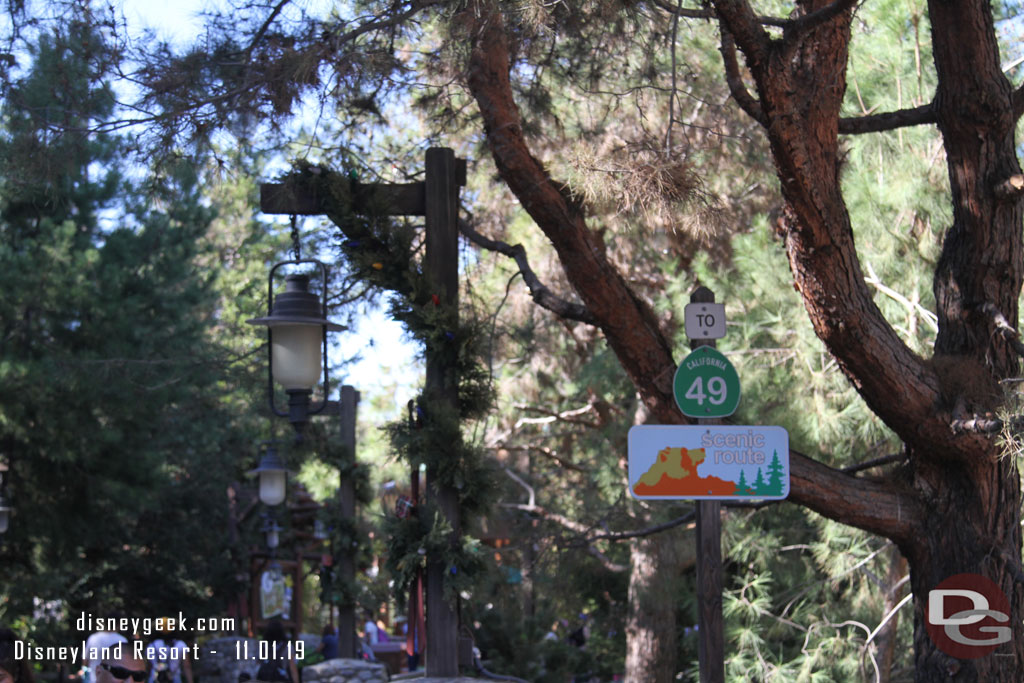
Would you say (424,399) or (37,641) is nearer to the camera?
(424,399)

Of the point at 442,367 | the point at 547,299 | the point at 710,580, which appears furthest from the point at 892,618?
the point at 442,367

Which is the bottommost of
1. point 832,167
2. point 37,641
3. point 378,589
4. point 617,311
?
point 37,641

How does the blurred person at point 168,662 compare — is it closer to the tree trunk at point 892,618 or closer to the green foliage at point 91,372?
the green foliage at point 91,372

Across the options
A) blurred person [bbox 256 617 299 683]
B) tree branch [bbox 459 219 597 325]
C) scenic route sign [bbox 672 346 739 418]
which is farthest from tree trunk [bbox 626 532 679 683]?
scenic route sign [bbox 672 346 739 418]

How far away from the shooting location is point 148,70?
204 inches

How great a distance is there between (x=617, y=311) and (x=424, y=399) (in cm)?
102

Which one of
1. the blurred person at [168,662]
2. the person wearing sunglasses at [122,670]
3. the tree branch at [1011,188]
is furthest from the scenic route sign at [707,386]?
the blurred person at [168,662]

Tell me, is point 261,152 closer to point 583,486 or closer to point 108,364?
point 108,364

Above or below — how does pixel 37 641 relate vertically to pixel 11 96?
below

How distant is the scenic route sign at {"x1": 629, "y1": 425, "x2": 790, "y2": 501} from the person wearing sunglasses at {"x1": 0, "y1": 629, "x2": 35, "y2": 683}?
94.6 inches

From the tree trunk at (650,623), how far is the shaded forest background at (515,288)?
52mm

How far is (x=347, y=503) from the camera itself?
10281 mm

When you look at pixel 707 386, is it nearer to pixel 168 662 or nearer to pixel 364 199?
pixel 364 199

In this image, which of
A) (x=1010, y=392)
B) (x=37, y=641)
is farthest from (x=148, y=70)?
(x=37, y=641)
